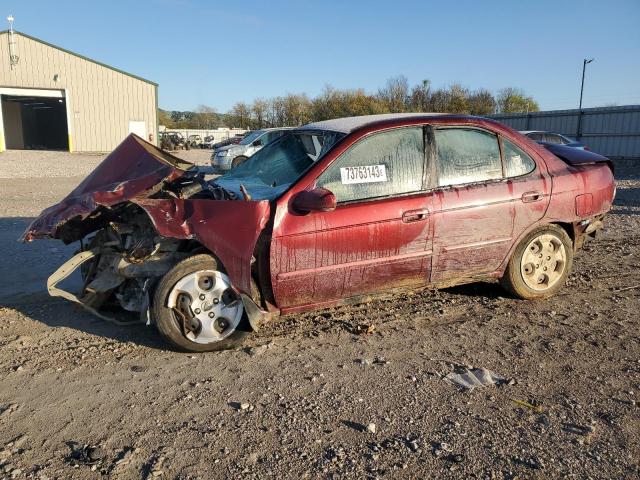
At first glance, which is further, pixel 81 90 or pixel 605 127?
pixel 81 90

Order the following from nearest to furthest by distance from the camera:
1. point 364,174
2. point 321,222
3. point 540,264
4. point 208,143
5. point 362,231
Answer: point 321,222
point 362,231
point 364,174
point 540,264
point 208,143

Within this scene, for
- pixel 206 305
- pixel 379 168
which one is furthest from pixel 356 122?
pixel 206 305

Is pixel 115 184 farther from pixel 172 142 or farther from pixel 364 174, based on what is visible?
pixel 172 142

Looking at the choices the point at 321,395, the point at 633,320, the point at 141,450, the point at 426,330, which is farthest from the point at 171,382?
the point at 633,320

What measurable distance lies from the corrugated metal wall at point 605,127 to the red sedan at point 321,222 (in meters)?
21.7

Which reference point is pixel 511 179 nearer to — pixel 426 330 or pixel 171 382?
pixel 426 330

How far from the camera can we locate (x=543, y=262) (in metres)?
4.79

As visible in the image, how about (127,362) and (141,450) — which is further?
(127,362)

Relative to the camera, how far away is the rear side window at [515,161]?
15.0ft

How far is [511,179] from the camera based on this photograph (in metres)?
4.53

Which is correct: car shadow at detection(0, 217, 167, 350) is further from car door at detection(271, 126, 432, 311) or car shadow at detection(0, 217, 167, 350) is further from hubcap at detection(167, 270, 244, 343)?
car door at detection(271, 126, 432, 311)

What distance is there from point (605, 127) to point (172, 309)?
26.0 meters

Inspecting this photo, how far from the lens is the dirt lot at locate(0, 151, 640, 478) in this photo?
8.35 ft

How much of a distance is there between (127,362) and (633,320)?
13.4ft
